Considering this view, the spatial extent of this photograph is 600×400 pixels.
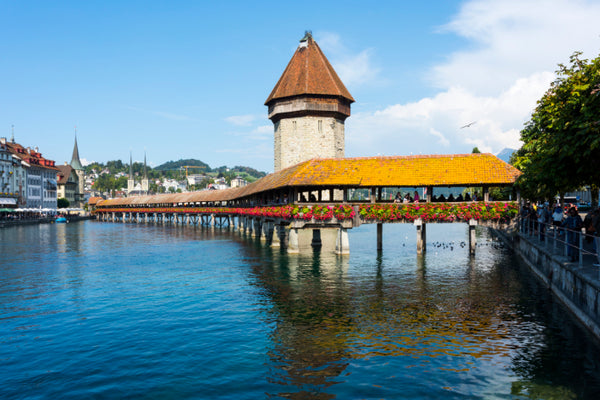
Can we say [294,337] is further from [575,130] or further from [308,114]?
[308,114]

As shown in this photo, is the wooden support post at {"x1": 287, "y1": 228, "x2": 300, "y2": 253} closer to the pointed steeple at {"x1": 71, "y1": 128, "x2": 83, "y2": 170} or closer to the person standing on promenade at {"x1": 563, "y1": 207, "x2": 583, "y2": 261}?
the person standing on promenade at {"x1": 563, "y1": 207, "x2": 583, "y2": 261}

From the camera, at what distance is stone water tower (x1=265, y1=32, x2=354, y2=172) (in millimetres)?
59344

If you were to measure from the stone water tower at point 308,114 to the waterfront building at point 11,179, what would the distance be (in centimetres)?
6274

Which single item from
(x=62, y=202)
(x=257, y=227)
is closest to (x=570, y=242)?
(x=257, y=227)

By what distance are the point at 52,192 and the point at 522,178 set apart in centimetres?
12021

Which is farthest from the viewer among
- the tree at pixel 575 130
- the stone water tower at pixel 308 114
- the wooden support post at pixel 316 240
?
the stone water tower at pixel 308 114

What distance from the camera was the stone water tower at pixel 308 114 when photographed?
59.3 m

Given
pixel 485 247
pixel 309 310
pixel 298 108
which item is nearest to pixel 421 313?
pixel 309 310

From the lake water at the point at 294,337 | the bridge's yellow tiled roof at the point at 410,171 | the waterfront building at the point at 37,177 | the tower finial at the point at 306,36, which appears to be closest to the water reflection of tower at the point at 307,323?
the lake water at the point at 294,337

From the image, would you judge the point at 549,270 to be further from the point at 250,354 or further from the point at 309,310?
the point at 250,354

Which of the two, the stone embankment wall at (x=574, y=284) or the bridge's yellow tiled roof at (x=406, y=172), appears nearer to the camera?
the stone embankment wall at (x=574, y=284)

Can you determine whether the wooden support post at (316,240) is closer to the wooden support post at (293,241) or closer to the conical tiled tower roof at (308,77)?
the wooden support post at (293,241)

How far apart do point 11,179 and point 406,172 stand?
93.7 m

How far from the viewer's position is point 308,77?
60.3m
